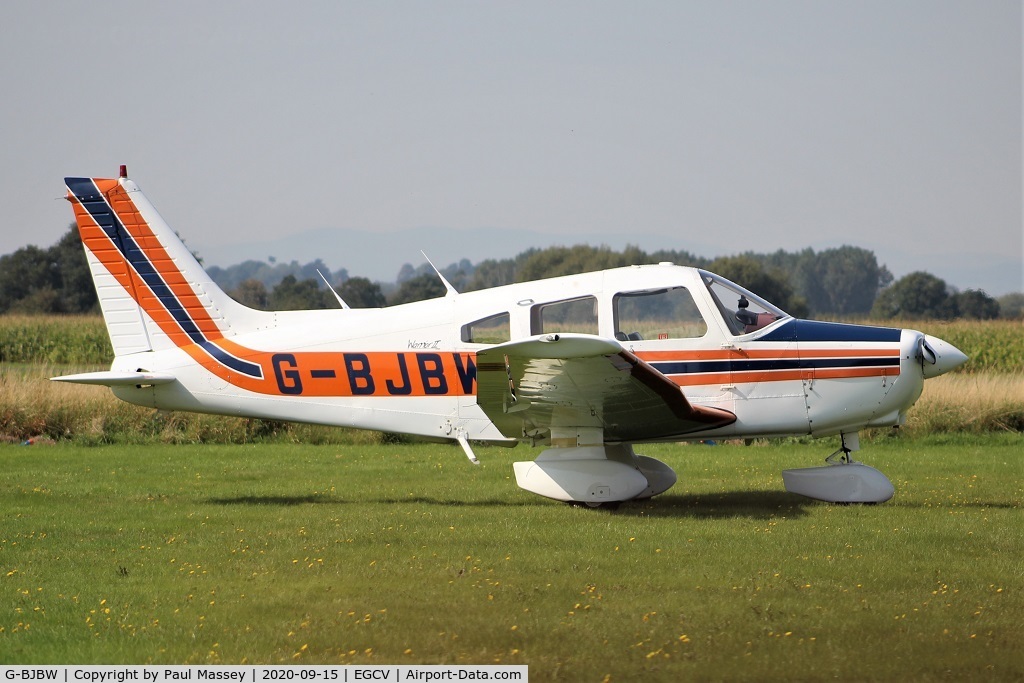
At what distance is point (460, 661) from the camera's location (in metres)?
5.27

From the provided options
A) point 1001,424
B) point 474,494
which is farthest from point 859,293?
point 474,494

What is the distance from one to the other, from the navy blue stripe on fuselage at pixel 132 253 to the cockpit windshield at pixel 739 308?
189 inches

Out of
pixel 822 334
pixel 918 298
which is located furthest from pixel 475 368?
pixel 918 298

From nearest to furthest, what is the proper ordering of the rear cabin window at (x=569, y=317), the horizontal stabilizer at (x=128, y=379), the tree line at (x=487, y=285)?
1. the rear cabin window at (x=569, y=317)
2. the horizontal stabilizer at (x=128, y=379)
3. the tree line at (x=487, y=285)

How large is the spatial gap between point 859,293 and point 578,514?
92338 millimetres

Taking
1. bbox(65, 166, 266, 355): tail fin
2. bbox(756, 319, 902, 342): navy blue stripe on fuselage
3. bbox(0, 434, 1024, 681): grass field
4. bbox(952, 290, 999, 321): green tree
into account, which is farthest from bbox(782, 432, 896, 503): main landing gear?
bbox(952, 290, 999, 321): green tree

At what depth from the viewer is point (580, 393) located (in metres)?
8.77

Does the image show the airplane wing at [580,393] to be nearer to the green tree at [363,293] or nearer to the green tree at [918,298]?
the green tree at [363,293]

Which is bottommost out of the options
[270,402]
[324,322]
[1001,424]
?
[1001,424]

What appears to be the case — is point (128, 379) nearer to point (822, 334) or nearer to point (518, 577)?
point (518, 577)

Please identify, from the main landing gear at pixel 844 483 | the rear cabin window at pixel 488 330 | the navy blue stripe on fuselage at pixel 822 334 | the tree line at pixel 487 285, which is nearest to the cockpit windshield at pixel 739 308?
the navy blue stripe on fuselage at pixel 822 334

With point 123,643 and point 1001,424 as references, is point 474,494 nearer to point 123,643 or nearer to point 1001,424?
point 123,643

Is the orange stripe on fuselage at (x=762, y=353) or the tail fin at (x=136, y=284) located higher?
the tail fin at (x=136, y=284)

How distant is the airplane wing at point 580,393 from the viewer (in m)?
7.93
